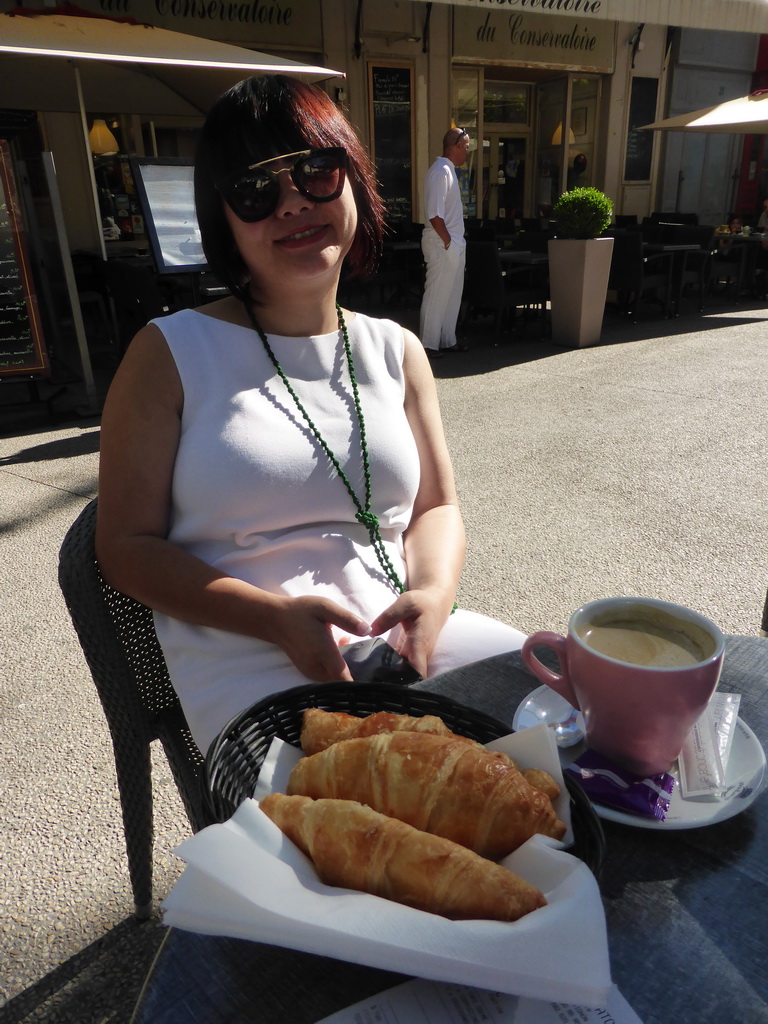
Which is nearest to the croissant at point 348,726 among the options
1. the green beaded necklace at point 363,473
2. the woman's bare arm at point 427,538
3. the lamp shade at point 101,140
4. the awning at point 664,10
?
the woman's bare arm at point 427,538

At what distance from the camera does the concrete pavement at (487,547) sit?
1820 mm

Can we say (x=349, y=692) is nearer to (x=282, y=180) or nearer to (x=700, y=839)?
(x=700, y=839)

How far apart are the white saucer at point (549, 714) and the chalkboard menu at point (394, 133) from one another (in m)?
12.4

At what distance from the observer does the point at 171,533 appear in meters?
1.46

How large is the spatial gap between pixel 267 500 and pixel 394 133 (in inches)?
523

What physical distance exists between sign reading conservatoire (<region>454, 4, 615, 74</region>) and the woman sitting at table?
13858 mm

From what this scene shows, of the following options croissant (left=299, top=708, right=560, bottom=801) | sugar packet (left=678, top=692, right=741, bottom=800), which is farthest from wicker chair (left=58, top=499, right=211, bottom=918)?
sugar packet (left=678, top=692, right=741, bottom=800)

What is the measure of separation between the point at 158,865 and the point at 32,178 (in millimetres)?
10792

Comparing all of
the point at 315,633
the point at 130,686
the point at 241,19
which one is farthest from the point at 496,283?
the point at 315,633

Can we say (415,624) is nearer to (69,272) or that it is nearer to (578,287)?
(69,272)

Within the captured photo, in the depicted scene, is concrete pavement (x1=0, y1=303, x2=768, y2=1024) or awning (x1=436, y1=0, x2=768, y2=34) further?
awning (x1=436, y1=0, x2=768, y2=34)

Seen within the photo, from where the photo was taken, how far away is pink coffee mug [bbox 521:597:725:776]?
32.5 inches

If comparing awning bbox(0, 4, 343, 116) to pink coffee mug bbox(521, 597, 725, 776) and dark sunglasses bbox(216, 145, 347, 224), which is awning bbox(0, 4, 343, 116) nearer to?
dark sunglasses bbox(216, 145, 347, 224)

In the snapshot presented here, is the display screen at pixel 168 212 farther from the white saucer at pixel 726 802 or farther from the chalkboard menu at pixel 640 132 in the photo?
the chalkboard menu at pixel 640 132
